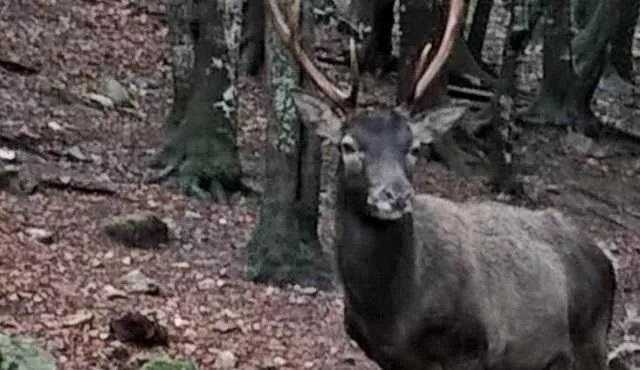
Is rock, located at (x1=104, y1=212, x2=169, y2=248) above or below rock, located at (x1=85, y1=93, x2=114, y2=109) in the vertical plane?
below

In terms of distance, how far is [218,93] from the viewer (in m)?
13.4

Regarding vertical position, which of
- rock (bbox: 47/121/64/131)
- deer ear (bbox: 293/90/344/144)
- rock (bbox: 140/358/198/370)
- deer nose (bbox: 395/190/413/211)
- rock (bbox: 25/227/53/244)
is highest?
deer ear (bbox: 293/90/344/144)

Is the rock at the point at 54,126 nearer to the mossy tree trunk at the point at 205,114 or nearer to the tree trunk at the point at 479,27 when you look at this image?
the mossy tree trunk at the point at 205,114

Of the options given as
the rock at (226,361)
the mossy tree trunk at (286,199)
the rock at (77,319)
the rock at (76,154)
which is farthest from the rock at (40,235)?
the rock at (76,154)

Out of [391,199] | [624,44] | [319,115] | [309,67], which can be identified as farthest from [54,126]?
[624,44]

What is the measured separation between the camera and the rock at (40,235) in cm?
1061

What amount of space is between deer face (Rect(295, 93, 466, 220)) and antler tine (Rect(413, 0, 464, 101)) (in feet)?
0.53

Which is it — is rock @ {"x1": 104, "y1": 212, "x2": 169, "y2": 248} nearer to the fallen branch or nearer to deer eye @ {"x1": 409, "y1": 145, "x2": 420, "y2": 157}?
the fallen branch

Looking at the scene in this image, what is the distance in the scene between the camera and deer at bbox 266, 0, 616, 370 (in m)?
7.53

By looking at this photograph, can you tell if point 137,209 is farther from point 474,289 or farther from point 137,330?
point 474,289

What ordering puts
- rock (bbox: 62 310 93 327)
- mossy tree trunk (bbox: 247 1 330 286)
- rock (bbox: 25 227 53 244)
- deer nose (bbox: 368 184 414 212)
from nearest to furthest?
deer nose (bbox: 368 184 414 212)
rock (bbox: 62 310 93 327)
mossy tree trunk (bbox: 247 1 330 286)
rock (bbox: 25 227 53 244)

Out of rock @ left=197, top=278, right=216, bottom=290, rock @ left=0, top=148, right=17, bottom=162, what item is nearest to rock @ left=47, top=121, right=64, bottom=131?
rock @ left=0, top=148, right=17, bottom=162

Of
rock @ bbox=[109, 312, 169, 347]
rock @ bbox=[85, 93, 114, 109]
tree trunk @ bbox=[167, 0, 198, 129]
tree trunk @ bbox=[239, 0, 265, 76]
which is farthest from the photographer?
tree trunk @ bbox=[239, 0, 265, 76]

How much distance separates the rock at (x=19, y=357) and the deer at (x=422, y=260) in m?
1.77
